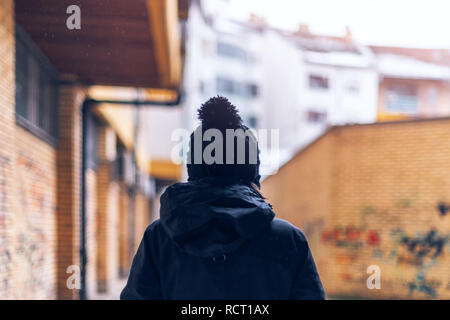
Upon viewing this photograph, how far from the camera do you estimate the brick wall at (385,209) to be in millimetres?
7934

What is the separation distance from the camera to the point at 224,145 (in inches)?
72.7

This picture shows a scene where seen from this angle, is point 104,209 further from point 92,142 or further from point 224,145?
point 224,145

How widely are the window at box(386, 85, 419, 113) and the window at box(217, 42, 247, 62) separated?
40.5ft

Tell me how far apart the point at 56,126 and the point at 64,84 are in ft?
1.94

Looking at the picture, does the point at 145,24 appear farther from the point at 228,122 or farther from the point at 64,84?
the point at 228,122

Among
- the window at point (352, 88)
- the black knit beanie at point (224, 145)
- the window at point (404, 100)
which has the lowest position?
the black knit beanie at point (224, 145)

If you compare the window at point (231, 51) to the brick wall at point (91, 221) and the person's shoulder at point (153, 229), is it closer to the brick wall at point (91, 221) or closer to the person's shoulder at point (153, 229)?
the brick wall at point (91, 221)

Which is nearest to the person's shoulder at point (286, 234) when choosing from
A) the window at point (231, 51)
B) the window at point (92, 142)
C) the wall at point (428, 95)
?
the window at point (92, 142)

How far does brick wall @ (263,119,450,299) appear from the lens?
7934mm

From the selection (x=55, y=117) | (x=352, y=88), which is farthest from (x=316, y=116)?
(x=55, y=117)

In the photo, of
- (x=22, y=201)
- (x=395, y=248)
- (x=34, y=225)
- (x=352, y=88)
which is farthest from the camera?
(x=352, y=88)

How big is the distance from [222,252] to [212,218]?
136mm

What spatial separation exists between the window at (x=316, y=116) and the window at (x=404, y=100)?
682cm
